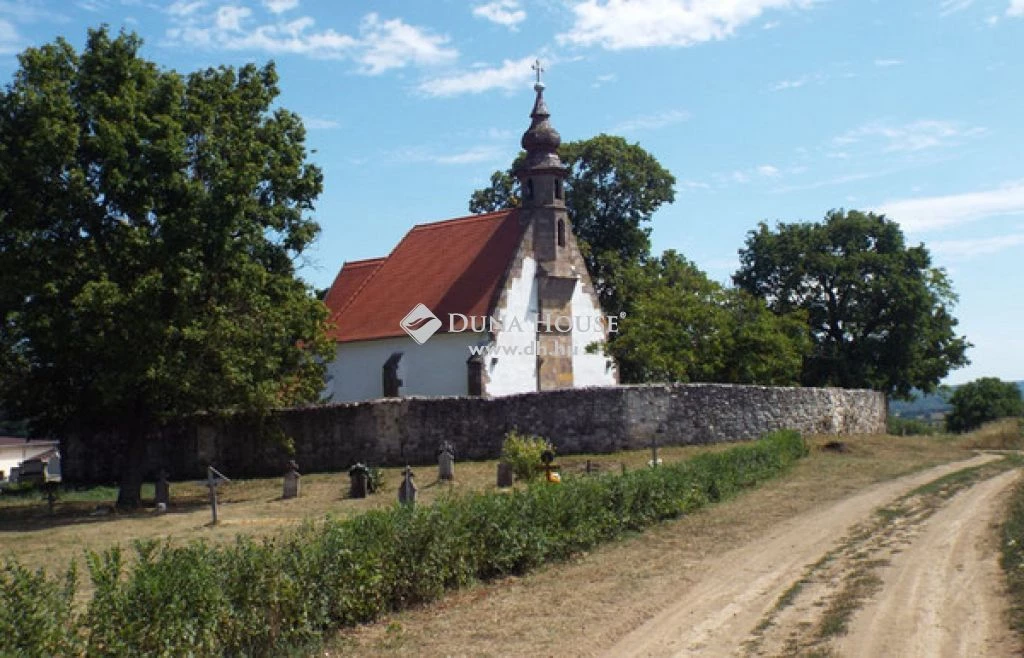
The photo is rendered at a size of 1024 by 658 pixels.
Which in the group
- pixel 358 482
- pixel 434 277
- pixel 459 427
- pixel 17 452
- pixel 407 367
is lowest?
pixel 358 482

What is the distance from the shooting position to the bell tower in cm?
3766

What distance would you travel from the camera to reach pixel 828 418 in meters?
33.9

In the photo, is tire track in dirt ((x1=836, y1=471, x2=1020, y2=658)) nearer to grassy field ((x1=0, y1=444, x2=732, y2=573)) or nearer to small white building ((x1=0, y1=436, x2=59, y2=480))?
grassy field ((x1=0, y1=444, x2=732, y2=573))

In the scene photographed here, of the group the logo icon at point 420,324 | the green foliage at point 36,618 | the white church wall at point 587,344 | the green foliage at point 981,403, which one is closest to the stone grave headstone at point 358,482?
the logo icon at point 420,324

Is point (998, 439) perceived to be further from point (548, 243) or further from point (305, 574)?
point (305, 574)

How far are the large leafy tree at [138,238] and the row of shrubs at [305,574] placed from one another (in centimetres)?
1049

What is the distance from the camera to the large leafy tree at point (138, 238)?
21.3 metres

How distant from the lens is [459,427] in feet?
92.6

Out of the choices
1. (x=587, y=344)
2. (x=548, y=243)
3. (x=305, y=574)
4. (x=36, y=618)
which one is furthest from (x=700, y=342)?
(x=36, y=618)

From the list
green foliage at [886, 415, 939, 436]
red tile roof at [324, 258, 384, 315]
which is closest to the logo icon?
red tile roof at [324, 258, 384, 315]

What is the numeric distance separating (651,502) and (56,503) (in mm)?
17096

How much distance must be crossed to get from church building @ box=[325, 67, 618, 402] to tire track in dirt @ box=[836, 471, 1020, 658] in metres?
21.5

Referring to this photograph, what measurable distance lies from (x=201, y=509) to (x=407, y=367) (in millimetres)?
14442

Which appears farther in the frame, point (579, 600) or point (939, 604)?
point (579, 600)
